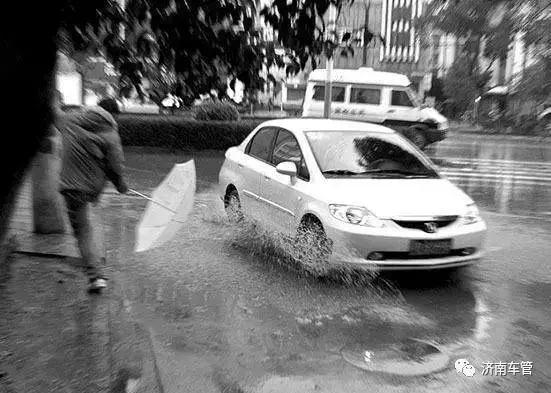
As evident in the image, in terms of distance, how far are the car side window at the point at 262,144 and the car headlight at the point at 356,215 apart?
199cm

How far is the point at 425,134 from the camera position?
68.8ft

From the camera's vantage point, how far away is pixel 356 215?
6375 mm

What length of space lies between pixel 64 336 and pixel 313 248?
2741 millimetres

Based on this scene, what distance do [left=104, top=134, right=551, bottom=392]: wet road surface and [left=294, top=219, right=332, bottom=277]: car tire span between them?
165 mm

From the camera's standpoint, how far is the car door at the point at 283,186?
721cm

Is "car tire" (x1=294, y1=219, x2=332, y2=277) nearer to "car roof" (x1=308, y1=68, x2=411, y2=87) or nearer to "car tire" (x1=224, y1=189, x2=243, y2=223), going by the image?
"car tire" (x1=224, y1=189, x2=243, y2=223)

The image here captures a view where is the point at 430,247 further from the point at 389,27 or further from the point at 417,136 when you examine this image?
the point at 417,136

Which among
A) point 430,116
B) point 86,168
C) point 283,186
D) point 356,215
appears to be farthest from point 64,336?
point 430,116

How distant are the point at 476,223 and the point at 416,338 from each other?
2052 mm

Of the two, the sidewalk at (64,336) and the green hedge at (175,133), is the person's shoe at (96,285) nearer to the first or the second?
the sidewalk at (64,336)

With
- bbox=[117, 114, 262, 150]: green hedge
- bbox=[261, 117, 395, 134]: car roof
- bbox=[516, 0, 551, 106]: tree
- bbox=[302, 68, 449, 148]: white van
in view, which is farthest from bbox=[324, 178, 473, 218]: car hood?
bbox=[302, 68, 449, 148]: white van

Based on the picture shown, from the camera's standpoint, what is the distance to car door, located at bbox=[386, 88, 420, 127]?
21297 mm

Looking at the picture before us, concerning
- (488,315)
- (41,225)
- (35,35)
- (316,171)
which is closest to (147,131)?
(41,225)

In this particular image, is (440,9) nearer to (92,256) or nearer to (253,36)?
(253,36)
